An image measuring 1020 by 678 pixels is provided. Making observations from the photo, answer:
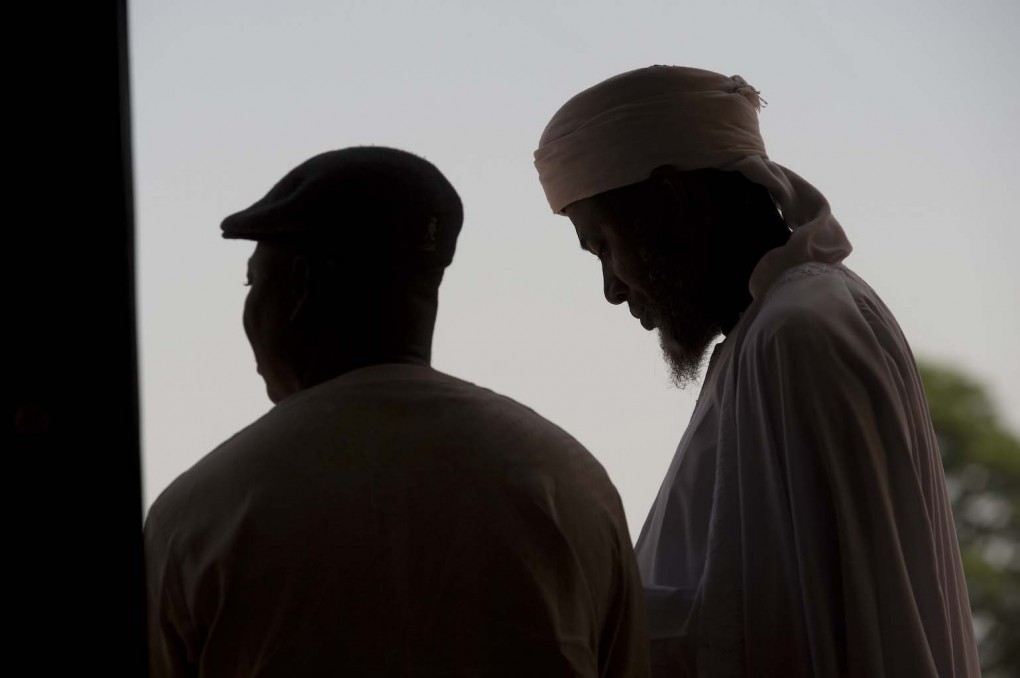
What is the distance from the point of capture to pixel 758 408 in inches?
74.6

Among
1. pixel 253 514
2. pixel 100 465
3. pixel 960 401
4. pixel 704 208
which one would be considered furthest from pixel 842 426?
pixel 960 401

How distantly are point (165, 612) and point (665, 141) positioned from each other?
123cm

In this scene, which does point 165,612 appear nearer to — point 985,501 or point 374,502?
point 374,502

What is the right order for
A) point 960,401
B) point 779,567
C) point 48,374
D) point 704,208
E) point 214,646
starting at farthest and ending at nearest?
point 960,401, point 704,208, point 779,567, point 214,646, point 48,374

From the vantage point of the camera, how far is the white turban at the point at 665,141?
85.8 inches

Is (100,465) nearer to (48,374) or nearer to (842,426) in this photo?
(48,374)

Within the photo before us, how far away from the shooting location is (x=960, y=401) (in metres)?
7.51

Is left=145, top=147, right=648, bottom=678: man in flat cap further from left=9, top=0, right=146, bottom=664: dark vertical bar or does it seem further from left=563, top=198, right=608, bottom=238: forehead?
left=563, top=198, right=608, bottom=238: forehead

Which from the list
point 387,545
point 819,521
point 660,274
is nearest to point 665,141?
point 660,274

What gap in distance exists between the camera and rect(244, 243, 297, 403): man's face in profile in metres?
1.55

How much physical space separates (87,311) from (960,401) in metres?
7.00

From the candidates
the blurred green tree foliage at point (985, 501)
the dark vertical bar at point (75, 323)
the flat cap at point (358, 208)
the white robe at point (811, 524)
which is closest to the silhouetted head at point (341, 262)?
the flat cap at point (358, 208)

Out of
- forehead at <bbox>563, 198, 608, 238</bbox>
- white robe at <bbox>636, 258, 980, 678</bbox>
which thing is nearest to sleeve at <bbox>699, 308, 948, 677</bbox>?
white robe at <bbox>636, 258, 980, 678</bbox>

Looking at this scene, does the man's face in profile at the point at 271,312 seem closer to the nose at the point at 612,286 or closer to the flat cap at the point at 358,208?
the flat cap at the point at 358,208
